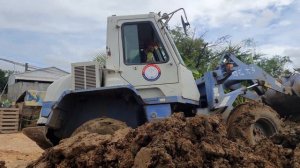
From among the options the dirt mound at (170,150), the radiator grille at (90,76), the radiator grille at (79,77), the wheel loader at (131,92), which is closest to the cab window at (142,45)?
the wheel loader at (131,92)

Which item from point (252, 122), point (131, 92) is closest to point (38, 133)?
point (131, 92)

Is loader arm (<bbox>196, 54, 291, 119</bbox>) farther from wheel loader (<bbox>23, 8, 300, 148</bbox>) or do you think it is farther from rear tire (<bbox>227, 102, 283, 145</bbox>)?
rear tire (<bbox>227, 102, 283, 145</bbox>)

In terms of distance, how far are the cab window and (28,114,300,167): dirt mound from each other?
2.16 metres

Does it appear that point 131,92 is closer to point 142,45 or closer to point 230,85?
point 142,45

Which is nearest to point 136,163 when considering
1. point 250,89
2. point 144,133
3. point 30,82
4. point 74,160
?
point 144,133

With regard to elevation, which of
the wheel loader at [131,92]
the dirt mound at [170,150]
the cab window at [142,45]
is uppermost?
the cab window at [142,45]

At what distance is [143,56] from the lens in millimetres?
7086

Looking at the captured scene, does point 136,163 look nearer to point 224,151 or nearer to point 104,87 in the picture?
point 224,151

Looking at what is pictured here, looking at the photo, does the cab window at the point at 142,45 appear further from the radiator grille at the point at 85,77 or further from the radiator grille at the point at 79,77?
the radiator grille at the point at 79,77

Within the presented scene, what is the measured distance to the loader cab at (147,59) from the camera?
Answer: 688 cm

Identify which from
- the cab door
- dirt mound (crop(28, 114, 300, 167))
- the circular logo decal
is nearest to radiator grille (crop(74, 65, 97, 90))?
the cab door

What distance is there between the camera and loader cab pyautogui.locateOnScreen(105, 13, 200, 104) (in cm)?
688

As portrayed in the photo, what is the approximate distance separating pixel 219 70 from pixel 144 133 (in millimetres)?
3861

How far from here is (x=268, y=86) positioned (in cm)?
859
